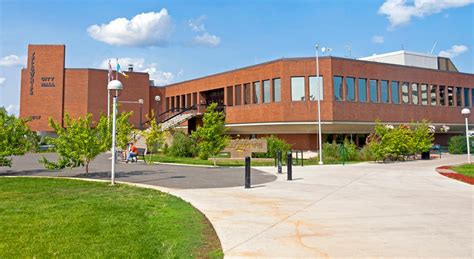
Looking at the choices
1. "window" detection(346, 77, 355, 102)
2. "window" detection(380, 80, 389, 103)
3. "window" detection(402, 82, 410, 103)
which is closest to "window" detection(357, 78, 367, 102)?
"window" detection(346, 77, 355, 102)

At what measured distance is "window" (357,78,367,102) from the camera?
3503cm

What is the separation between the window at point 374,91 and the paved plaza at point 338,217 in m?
22.3

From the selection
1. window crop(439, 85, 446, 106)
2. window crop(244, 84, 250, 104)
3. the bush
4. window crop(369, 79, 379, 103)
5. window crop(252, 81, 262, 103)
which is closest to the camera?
the bush

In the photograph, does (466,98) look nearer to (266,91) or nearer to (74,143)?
(266,91)

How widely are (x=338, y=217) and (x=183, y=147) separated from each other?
2639cm

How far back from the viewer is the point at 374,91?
118 feet

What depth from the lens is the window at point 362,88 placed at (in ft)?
115

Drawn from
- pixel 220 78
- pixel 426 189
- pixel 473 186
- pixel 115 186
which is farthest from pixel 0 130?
pixel 220 78

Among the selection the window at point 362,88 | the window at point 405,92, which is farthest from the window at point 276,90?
the window at point 405,92

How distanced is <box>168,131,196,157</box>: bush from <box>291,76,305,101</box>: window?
1030 centimetres

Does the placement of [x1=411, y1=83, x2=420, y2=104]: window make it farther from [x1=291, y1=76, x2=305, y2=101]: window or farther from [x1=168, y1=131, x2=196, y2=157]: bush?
[x1=168, y1=131, x2=196, y2=157]: bush

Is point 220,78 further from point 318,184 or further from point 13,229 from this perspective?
point 13,229

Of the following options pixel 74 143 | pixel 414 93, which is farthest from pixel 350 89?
pixel 74 143

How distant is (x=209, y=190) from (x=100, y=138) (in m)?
6.63
